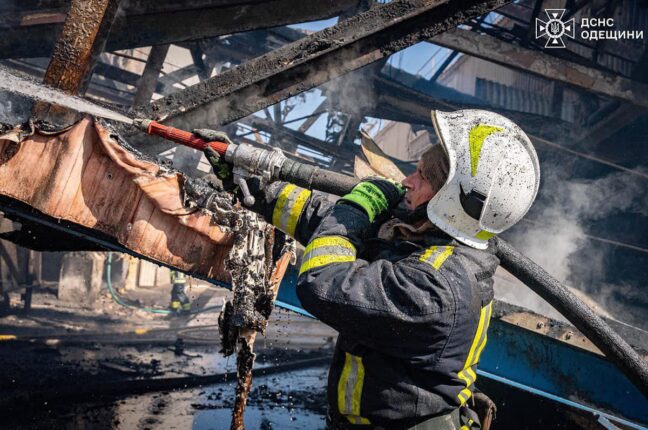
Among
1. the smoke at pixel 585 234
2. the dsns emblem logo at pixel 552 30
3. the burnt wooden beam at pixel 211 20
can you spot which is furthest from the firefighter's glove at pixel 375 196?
the dsns emblem logo at pixel 552 30

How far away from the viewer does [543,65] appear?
4.65 metres

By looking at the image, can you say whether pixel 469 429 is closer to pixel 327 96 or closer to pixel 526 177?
pixel 526 177

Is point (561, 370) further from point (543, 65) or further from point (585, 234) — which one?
point (585, 234)

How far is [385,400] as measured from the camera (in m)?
1.63

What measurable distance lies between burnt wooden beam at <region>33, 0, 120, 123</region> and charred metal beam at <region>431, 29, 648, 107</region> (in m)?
3.28

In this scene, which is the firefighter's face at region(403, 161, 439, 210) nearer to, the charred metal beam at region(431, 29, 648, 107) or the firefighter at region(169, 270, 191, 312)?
the charred metal beam at region(431, 29, 648, 107)

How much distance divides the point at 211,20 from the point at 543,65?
3.62 meters

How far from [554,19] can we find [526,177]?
5.83 m

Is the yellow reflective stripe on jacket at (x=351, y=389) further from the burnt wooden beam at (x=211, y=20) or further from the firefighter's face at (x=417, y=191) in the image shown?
the burnt wooden beam at (x=211, y=20)

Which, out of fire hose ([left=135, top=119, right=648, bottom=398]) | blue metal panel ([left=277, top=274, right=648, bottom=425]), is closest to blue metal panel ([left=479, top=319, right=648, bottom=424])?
blue metal panel ([left=277, top=274, right=648, bottom=425])

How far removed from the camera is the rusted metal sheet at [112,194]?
1.82m

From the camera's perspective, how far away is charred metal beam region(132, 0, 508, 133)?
83.3 inches

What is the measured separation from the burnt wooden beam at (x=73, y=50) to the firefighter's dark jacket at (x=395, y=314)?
1.34m

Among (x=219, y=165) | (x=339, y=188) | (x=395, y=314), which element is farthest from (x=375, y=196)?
(x=219, y=165)
